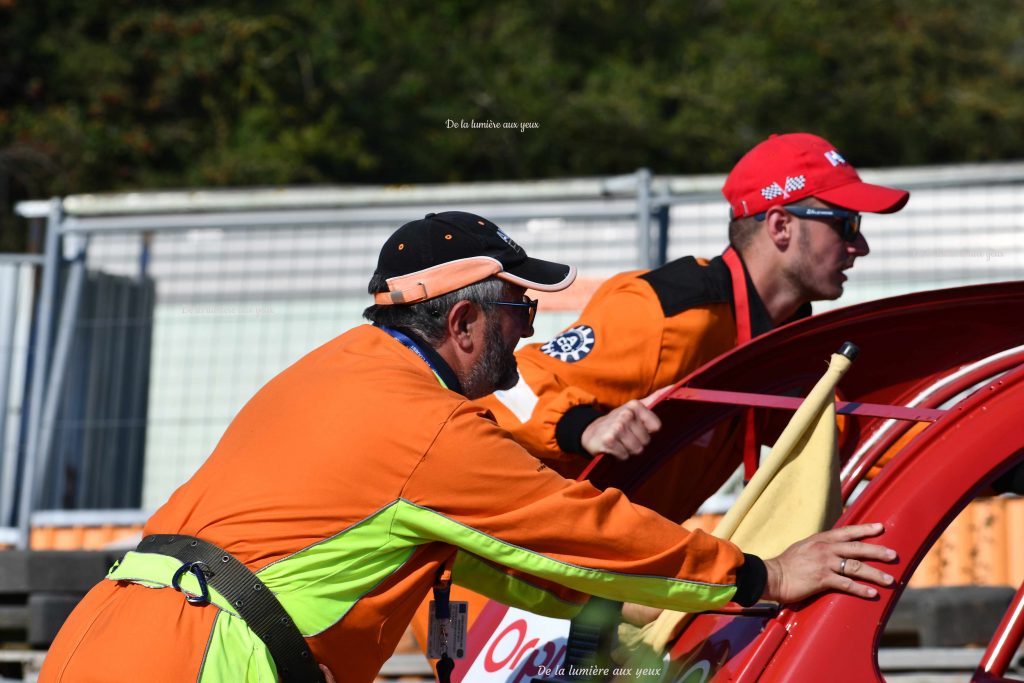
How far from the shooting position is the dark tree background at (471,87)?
728 inches

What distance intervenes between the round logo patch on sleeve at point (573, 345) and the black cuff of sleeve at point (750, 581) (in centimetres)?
100

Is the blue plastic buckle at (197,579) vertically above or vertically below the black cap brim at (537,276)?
below

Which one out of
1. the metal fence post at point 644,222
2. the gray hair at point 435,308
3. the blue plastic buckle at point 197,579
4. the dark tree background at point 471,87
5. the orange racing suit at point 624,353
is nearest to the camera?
the blue plastic buckle at point 197,579

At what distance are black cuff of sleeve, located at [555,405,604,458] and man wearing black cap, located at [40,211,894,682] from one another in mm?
631

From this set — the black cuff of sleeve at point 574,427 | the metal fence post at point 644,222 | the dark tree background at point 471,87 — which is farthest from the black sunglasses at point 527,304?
the dark tree background at point 471,87

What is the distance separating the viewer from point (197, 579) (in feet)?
7.66

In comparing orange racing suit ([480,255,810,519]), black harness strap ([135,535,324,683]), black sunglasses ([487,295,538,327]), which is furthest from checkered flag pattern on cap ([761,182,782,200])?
black harness strap ([135,535,324,683])

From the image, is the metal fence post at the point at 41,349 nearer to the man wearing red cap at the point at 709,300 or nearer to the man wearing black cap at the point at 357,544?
the man wearing red cap at the point at 709,300

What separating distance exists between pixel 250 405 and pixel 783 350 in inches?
45.3

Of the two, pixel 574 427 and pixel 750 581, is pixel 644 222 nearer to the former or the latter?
pixel 574 427

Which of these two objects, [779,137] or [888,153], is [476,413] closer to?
[779,137]

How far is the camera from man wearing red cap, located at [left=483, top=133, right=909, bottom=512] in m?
3.32

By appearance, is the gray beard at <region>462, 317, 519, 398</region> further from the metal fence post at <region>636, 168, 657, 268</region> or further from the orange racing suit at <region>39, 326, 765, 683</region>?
the metal fence post at <region>636, 168, 657, 268</region>

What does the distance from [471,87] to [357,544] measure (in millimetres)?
18138
